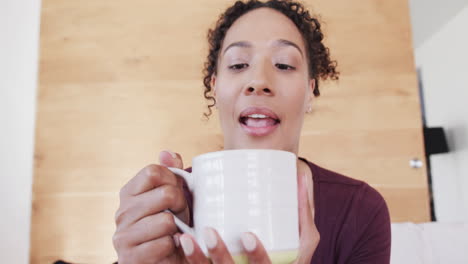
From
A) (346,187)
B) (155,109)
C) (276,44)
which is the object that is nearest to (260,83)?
(276,44)

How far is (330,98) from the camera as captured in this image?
159 cm

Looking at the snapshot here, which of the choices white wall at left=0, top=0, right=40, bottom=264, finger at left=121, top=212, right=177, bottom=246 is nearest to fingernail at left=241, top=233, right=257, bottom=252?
finger at left=121, top=212, right=177, bottom=246

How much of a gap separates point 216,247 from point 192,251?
34 mm

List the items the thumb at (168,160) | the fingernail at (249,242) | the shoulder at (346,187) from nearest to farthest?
the fingernail at (249,242) < the thumb at (168,160) < the shoulder at (346,187)

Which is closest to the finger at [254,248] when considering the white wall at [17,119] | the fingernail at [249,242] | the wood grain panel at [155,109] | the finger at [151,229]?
the fingernail at [249,242]

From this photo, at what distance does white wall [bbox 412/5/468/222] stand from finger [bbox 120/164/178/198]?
2.96m

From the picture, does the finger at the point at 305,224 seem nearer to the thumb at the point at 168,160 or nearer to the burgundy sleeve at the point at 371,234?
the thumb at the point at 168,160

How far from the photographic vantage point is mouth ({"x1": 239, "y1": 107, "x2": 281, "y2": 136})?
753mm

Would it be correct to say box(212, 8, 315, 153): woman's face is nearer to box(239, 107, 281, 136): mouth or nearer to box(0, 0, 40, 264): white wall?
box(239, 107, 281, 136): mouth

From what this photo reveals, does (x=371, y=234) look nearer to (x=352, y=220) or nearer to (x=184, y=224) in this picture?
(x=352, y=220)

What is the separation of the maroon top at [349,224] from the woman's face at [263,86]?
0.16 meters

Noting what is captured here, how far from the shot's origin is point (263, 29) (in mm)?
812

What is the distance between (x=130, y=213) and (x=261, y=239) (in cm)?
18

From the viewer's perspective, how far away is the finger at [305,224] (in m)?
0.42
